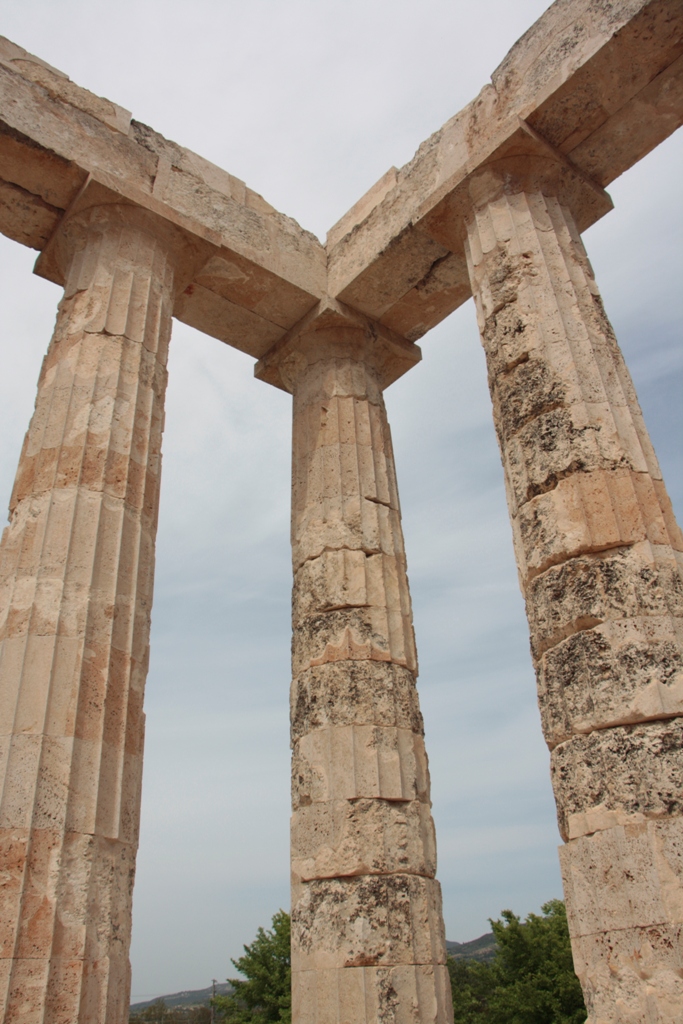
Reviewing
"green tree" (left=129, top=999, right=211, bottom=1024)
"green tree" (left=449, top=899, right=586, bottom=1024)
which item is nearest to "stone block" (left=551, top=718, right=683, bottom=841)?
"green tree" (left=449, top=899, right=586, bottom=1024)

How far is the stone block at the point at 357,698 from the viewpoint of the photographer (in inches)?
294

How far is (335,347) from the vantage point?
32.8 feet

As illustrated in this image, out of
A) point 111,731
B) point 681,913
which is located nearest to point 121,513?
point 111,731

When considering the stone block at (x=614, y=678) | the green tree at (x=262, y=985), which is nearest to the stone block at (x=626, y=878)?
the stone block at (x=614, y=678)

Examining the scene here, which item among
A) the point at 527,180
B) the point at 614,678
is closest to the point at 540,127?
the point at 527,180

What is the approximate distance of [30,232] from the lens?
28.0ft

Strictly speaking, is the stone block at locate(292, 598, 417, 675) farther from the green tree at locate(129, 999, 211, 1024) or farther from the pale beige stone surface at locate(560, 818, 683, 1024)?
the green tree at locate(129, 999, 211, 1024)

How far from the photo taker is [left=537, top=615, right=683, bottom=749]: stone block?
15.7 ft

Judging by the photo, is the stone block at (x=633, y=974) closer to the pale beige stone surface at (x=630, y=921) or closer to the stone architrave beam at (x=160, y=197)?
the pale beige stone surface at (x=630, y=921)

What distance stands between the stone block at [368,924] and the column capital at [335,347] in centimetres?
611

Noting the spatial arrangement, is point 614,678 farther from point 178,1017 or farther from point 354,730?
point 178,1017

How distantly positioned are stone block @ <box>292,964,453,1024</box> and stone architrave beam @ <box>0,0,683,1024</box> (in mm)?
25

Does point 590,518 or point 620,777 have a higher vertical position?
point 590,518

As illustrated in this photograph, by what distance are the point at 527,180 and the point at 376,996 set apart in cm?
754
